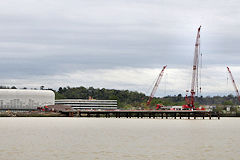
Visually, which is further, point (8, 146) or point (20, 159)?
point (8, 146)

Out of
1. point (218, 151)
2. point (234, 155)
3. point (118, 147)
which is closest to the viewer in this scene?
point (234, 155)

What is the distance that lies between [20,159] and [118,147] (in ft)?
59.2

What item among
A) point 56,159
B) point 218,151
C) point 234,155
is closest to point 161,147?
point 218,151

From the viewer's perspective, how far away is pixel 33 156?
179ft

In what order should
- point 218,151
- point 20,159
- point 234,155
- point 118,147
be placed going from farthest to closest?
1. point 118,147
2. point 218,151
3. point 234,155
4. point 20,159

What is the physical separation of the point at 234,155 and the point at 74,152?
740 inches

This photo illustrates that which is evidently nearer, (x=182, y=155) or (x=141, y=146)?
(x=182, y=155)

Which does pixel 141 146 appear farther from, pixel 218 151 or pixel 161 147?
pixel 218 151

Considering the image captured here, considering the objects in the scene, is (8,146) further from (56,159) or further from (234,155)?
(234,155)

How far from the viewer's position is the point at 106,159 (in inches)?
2077

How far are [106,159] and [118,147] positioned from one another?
13.8 m

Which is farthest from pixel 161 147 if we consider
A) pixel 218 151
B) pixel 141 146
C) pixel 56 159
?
pixel 56 159

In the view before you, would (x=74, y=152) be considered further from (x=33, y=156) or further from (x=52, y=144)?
(x=52, y=144)

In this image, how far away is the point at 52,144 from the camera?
69312 mm
